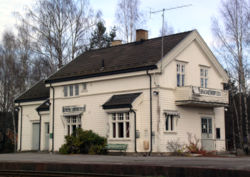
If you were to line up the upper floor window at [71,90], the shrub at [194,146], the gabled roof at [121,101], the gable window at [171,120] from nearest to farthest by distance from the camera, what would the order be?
the gabled roof at [121,101]
the gable window at [171,120]
the shrub at [194,146]
the upper floor window at [71,90]

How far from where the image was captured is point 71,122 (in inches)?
1248

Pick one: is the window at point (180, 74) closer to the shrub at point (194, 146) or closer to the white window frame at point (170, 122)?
the white window frame at point (170, 122)

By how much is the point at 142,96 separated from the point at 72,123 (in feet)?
22.1

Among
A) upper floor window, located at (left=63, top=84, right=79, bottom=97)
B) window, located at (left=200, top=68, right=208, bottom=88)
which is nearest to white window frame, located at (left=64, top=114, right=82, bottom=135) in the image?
upper floor window, located at (left=63, top=84, right=79, bottom=97)

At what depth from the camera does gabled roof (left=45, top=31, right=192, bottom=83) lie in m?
28.1

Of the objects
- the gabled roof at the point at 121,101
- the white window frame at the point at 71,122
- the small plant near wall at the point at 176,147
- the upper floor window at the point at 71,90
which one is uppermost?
the upper floor window at the point at 71,90

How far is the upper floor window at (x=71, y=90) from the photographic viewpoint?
104ft

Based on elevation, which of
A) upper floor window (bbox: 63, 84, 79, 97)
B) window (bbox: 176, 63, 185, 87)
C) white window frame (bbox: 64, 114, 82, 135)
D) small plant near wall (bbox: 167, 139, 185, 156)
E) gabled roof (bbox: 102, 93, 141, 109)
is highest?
window (bbox: 176, 63, 185, 87)

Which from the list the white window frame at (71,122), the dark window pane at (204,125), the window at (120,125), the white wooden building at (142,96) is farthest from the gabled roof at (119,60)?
the dark window pane at (204,125)

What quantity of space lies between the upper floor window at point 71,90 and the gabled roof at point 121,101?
3816 millimetres

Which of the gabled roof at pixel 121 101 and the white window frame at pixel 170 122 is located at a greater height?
the gabled roof at pixel 121 101

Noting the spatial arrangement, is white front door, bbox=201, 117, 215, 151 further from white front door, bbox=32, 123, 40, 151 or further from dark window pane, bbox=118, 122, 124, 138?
white front door, bbox=32, 123, 40, 151

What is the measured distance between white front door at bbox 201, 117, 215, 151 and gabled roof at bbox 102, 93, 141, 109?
5.87 meters

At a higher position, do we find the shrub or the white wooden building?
the white wooden building
